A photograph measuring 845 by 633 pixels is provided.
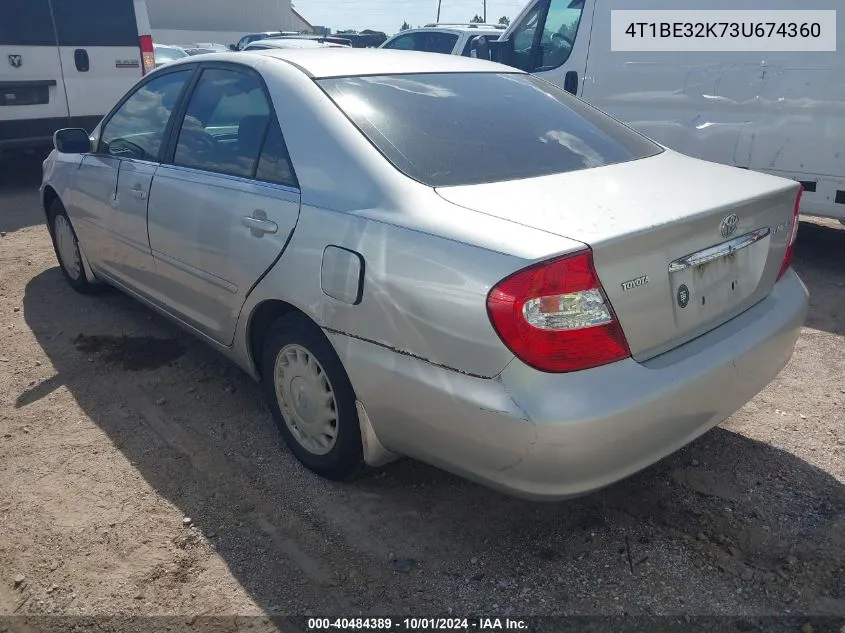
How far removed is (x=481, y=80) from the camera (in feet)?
11.1

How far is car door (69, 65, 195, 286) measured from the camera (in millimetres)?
3855

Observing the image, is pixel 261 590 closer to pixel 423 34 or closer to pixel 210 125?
pixel 210 125

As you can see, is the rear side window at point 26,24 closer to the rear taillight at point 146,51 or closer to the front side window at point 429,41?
the rear taillight at point 146,51

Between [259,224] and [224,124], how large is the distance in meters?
0.71

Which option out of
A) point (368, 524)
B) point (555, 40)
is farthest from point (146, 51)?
point (368, 524)

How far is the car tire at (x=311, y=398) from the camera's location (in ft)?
9.05

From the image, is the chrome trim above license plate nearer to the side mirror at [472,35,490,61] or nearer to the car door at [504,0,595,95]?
the car door at [504,0,595,95]

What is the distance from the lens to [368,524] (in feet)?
9.12

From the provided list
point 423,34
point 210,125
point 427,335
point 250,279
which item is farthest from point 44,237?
point 423,34

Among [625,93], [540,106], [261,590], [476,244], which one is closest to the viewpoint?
[476,244]

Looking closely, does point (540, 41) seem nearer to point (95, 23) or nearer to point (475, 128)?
point (475, 128)

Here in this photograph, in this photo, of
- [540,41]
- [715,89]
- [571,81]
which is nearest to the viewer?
[715,89]

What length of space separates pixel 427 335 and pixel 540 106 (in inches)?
58.9

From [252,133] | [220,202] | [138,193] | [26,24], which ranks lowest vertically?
[138,193]
